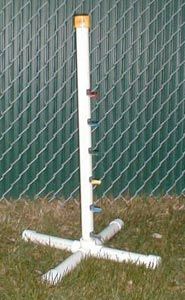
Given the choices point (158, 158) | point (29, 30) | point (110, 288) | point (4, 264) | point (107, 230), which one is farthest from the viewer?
point (158, 158)

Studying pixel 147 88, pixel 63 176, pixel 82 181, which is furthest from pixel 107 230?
pixel 147 88

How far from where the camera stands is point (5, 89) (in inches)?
193

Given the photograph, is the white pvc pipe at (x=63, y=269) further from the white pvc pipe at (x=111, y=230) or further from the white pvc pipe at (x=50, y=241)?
the white pvc pipe at (x=111, y=230)

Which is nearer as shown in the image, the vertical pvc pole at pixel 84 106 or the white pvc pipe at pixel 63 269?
the white pvc pipe at pixel 63 269

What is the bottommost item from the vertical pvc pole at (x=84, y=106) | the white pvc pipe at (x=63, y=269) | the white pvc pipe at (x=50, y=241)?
the white pvc pipe at (x=63, y=269)

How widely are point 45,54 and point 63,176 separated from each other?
0.88 m

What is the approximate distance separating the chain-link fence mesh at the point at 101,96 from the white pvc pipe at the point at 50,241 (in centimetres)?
87

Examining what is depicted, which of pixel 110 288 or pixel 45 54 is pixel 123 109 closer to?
pixel 45 54

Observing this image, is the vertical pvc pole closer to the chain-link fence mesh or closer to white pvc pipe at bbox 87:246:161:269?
white pvc pipe at bbox 87:246:161:269

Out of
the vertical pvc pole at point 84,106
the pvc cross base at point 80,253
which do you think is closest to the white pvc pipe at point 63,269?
the pvc cross base at point 80,253

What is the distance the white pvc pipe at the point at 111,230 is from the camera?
4.20 metres

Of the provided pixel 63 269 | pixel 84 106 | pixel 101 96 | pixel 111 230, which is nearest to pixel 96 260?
pixel 63 269

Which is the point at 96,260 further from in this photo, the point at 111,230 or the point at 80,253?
the point at 111,230

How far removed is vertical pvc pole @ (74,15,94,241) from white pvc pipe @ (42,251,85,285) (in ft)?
0.65
